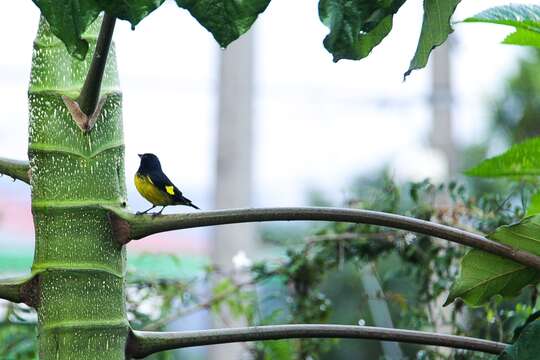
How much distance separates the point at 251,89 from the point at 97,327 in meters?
4.52

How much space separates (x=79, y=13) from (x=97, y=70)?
10cm

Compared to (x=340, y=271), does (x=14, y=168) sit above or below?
above

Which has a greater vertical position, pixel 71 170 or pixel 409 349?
pixel 71 170

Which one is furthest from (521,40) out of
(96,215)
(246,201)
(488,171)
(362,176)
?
(362,176)

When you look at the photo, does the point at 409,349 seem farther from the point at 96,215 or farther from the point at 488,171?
the point at 96,215

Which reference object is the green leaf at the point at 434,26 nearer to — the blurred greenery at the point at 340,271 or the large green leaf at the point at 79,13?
the large green leaf at the point at 79,13

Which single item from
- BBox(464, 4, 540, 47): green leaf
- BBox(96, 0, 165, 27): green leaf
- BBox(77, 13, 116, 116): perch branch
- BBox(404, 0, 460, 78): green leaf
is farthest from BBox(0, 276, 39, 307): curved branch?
BBox(464, 4, 540, 47): green leaf

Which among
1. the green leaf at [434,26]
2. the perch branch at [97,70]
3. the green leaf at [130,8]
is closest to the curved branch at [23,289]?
the perch branch at [97,70]

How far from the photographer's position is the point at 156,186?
110cm

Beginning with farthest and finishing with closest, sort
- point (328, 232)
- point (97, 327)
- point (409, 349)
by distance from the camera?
point (409, 349)
point (328, 232)
point (97, 327)

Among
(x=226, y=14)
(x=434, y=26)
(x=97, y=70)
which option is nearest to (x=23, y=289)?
(x=97, y=70)

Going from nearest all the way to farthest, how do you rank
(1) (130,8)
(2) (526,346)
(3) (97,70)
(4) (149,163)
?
(1) (130,8), (3) (97,70), (2) (526,346), (4) (149,163)

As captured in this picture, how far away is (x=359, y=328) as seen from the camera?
0.96m

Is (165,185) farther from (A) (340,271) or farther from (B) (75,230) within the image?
(A) (340,271)
